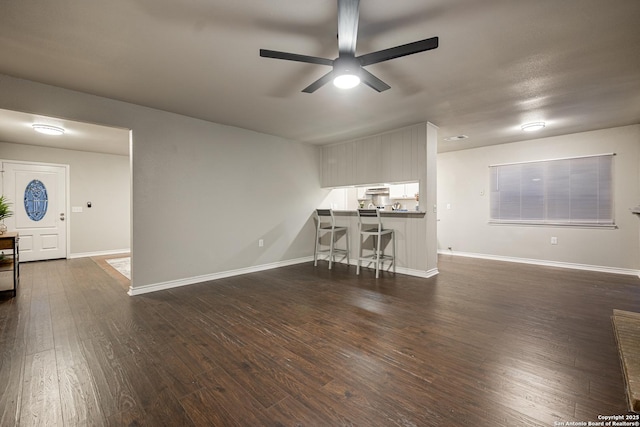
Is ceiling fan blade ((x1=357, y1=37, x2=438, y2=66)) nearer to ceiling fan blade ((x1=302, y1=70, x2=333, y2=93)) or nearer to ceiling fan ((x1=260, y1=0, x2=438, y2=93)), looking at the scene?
ceiling fan ((x1=260, y1=0, x2=438, y2=93))

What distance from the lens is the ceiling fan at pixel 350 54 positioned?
1691 mm

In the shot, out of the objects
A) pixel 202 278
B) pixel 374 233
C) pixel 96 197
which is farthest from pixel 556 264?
pixel 96 197

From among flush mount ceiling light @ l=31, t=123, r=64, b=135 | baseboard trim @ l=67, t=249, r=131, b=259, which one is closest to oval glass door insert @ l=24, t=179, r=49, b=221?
baseboard trim @ l=67, t=249, r=131, b=259

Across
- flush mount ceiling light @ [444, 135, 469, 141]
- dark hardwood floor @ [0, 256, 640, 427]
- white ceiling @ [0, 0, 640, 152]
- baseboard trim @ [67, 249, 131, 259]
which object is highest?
flush mount ceiling light @ [444, 135, 469, 141]

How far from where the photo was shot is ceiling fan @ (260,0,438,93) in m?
1.69

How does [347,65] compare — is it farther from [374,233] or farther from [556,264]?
[556,264]

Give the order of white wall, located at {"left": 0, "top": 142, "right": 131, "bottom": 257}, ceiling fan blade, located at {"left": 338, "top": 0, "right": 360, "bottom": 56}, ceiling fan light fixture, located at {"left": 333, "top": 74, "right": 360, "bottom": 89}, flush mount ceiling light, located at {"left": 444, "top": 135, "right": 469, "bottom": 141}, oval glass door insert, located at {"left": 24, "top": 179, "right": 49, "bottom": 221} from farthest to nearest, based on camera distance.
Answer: white wall, located at {"left": 0, "top": 142, "right": 131, "bottom": 257}, oval glass door insert, located at {"left": 24, "top": 179, "right": 49, "bottom": 221}, flush mount ceiling light, located at {"left": 444, "top": 135, "right": 469, "bottom": 141}, ceiling fan light fixture, located at {"left": 333, "top": 74, "right": 360, "bottom": 89}, ceiling fan blade, located at {"left": 338, "top": 0, "right": 360, "bottom": 56}

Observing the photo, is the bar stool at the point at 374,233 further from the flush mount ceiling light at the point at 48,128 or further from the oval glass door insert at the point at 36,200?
the oval glass door insert at the point at 36,200

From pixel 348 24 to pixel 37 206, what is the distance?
7407 mm

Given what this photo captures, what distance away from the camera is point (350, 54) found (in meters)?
2.02

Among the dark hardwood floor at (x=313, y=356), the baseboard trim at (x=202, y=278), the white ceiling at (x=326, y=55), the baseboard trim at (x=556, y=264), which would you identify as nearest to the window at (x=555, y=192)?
the baseboard trim at (x=556, y=264)

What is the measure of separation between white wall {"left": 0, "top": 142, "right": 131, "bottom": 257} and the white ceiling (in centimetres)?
416

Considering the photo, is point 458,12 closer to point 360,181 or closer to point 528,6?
point 528,6

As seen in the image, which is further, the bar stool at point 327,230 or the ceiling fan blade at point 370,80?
the bar stool at point 327,230
